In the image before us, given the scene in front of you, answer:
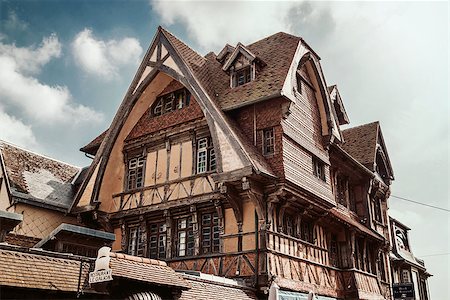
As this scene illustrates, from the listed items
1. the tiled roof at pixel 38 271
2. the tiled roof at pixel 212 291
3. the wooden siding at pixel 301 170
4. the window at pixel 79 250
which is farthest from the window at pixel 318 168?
the tiled roof at pixel 38 271

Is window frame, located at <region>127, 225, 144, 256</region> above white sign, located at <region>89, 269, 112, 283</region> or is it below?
above

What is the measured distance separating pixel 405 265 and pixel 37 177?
70.5 ft

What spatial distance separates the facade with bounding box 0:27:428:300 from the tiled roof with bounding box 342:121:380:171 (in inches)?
88.5

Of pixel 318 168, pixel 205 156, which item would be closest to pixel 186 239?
pixel 205 156

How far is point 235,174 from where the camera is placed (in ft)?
47.2

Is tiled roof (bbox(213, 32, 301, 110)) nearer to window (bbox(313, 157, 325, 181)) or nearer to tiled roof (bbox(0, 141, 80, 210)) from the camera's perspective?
window (bbox(313, 157, 325, 181))

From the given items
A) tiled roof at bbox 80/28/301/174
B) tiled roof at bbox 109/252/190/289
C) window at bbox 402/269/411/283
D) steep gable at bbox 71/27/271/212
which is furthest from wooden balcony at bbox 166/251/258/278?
window at bbox 402/269/411/283

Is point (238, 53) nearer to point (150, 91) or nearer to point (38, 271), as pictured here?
point (150, 91)

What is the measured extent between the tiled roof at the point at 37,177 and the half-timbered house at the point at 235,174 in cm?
155

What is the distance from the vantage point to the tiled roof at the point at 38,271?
9.20 meters

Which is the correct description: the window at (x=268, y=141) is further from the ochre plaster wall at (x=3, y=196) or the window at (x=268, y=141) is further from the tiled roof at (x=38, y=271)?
the ochre plaster wall at (x=3, y=196)

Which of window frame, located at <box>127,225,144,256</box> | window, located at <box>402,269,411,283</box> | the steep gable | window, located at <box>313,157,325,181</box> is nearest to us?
the steep gable

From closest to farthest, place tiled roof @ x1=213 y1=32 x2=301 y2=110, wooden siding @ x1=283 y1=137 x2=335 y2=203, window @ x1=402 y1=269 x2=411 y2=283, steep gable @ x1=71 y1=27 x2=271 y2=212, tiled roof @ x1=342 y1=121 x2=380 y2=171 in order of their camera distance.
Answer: wooden siding @ x1=283 y1=137 x2=335 y2=203, tiled roof @ x1=213 y1=32 x2=301 y2=110, steep gable @ x1=71 y1=27 x2=271 y2=212, tiled roof @ x1=342 y1=121 x2=380 y2=171, window @ x1=402 y1=269 x2=411 y2=283

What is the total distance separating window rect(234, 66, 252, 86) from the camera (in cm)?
1767
